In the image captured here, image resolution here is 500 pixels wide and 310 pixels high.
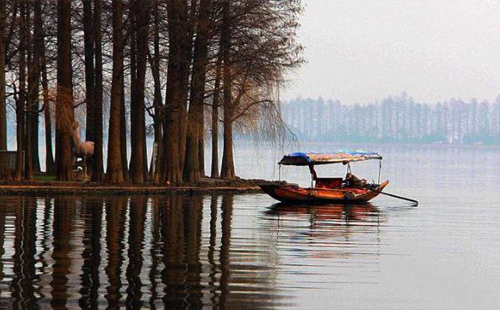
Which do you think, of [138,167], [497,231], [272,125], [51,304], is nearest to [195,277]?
[51,304]

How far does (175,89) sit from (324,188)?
28.6ft

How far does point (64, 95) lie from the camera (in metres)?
54.6

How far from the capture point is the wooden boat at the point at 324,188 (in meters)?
53.4

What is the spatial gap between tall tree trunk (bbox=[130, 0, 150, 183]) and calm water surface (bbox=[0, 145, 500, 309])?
29.4 feet

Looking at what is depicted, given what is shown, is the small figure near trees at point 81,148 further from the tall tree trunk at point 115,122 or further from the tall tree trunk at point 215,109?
the tall tree trunk at point 215,109

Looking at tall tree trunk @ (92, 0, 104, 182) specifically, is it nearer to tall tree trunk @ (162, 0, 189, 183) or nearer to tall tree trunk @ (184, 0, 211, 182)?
tall tree trunk @ (162, 0, 189, 183)

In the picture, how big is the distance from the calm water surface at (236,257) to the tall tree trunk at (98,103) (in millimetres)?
8367

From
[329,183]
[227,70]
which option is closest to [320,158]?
[329,183]

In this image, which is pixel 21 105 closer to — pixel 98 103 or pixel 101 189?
pixel 98 103

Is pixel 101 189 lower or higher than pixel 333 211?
higher

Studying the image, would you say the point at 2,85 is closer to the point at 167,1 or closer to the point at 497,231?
the point at 167,1

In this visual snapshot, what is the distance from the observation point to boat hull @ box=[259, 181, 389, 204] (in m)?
52.8

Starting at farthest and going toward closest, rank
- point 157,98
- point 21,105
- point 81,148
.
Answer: point 157,98 → point 81,148 → point 21,105

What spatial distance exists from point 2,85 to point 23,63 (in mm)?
1865
